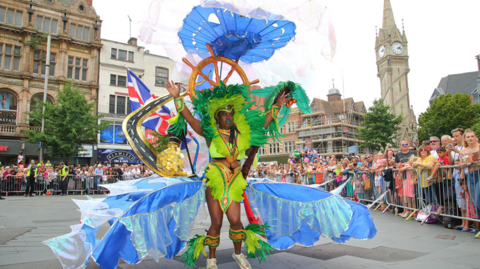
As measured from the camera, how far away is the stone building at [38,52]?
77.3ft

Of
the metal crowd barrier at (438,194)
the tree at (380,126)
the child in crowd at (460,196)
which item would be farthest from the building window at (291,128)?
the child in crowd at (460,196)

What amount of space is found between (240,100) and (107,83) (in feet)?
91.1

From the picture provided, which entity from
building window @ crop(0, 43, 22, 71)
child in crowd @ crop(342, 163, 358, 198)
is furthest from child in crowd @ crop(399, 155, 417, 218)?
building window @ crop(0, 43, 22, 71)

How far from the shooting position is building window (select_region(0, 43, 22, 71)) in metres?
23.6

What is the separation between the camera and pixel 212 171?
3109 mm

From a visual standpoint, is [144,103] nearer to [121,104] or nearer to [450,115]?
[121,104]

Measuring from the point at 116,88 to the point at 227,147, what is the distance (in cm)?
2808

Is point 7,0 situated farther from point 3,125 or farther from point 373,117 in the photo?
point 373,117

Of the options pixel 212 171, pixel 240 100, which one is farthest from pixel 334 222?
pixel 240 100

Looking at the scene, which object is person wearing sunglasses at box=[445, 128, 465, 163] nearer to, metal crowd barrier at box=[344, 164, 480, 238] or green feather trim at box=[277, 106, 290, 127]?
metal crowd barrier at box=[344, 164, 480, 238]

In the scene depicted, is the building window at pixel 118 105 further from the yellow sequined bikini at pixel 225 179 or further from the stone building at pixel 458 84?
the stone building at pixel 458 84

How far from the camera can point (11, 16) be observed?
24.2m

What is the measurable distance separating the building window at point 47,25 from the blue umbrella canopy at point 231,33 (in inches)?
1070

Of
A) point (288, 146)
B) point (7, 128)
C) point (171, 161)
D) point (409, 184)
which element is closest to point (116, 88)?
point (7, 128)
